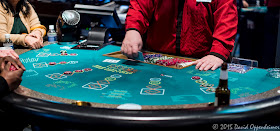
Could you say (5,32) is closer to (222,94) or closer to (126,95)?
(126,95)

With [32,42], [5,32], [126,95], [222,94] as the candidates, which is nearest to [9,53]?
[32,42]

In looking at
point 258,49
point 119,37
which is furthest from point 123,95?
point 258,49

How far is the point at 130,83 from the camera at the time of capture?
164 centimetres

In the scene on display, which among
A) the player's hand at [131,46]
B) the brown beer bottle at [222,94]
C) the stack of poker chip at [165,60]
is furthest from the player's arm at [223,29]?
the brown beer bottle at [222,94]

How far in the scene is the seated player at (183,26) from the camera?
7.30ft

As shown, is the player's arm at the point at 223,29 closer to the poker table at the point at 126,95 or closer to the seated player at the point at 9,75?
the poker table at the point at 126,95

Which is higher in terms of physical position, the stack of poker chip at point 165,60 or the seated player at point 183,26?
the seated player at point 183,26

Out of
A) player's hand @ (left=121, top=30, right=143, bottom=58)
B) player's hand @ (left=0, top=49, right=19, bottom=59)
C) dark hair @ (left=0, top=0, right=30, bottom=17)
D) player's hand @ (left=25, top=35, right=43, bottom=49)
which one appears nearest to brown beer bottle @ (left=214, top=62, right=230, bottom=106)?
player's hand @ (left=121, top=30, right=143, bottom=58)

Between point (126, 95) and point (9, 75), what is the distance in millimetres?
573

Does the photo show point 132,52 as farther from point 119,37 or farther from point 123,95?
point 119,37

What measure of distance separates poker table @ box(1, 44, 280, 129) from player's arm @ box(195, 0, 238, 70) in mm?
236

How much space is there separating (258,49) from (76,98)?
6024 mm

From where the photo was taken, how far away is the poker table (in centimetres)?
111

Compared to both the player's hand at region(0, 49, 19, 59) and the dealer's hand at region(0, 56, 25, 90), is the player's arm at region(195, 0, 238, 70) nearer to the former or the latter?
the dealer's hand at region(0, 56, 25, 90)
